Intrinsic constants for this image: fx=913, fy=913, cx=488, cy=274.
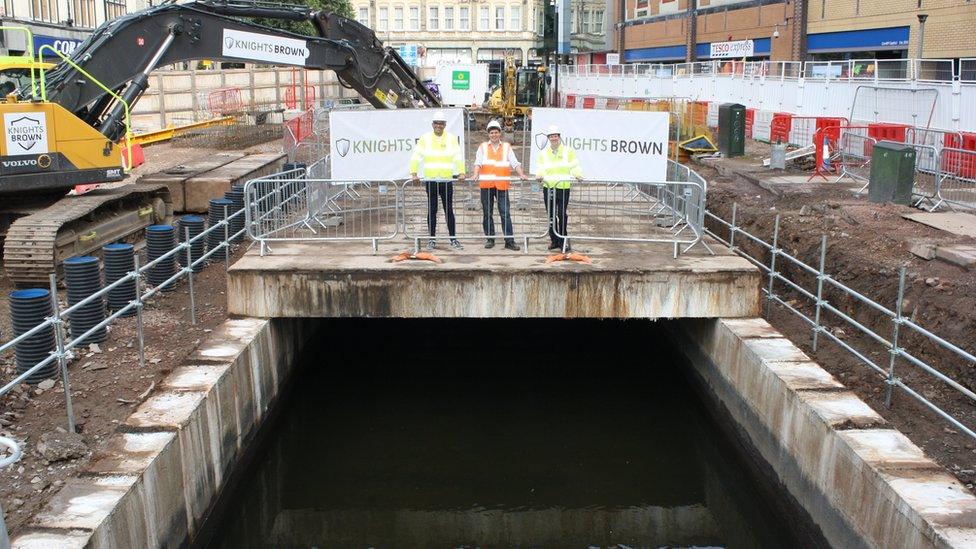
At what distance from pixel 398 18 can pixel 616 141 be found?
287 feet

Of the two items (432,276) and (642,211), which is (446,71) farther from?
(432,276)

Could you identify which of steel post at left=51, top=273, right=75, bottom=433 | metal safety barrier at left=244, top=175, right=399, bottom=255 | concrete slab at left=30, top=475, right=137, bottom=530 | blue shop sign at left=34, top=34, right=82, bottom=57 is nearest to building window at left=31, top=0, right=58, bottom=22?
blue shop sign at left=34, top=34, right=82, bottom=57

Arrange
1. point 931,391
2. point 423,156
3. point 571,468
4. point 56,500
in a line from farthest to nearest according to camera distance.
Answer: point 423,156
point 571,468
point 931,391
point 56,500

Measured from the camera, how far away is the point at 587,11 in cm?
8725

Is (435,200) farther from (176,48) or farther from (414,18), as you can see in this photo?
(414,18)

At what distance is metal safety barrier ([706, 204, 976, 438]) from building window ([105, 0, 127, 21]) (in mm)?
39925

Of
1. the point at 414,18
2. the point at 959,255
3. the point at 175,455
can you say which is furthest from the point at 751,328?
the point at 414,18

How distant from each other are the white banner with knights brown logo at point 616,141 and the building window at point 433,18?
283ft

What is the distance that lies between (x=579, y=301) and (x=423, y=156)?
9.10ft

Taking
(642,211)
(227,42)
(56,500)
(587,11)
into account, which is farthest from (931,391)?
(587,11)

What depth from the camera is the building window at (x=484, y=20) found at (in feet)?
313

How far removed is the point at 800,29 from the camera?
3950 cm

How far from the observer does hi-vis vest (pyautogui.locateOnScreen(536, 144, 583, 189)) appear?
11227mm

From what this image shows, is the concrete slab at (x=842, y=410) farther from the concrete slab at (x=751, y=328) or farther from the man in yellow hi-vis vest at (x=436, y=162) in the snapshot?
the man in yellow hi-vis vest at (x=436, y=162)
